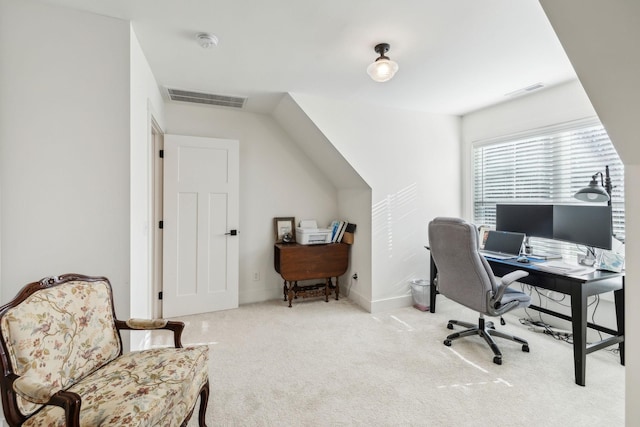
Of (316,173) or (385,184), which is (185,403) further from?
(316,173)

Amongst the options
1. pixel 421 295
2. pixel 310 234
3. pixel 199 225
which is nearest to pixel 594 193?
pixel 421 295

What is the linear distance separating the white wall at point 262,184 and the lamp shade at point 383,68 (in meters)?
1.89

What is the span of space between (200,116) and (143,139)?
130 cm

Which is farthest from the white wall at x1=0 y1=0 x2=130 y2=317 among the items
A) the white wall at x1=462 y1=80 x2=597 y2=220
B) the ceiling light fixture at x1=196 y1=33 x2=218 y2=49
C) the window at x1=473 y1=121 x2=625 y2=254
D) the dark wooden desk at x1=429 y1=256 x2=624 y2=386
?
the window at x1=473 y1=121 x2=625 y2=254

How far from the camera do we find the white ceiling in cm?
164

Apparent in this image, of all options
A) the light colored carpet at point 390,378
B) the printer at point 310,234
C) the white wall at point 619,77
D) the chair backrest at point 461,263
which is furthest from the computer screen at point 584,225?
the printer at point 310,234

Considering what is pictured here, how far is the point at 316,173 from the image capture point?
3906mm

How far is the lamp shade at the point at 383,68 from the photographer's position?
1959 mm

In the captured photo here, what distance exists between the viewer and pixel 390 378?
2031 millimetres

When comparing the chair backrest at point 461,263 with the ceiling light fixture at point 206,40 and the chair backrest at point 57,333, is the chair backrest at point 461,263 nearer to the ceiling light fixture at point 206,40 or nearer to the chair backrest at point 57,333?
the ceiling light fixture at point 206,40

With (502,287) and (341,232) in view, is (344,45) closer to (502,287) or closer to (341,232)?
(502,287)

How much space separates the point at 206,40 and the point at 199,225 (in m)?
1.90

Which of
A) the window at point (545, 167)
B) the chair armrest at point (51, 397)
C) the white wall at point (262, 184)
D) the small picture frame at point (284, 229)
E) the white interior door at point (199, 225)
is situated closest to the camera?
the chair armrest at point (51, 397)

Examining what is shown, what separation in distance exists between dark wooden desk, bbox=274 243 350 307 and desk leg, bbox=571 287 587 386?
218cm
